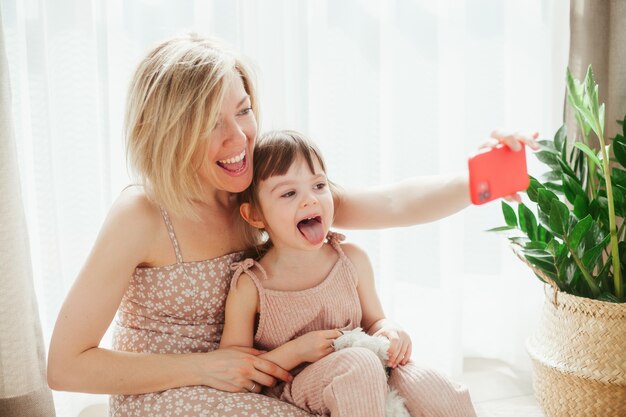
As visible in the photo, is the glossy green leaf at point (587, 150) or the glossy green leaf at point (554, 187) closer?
the glossy green leaf at point (587, 150)

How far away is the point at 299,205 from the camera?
4.64ft

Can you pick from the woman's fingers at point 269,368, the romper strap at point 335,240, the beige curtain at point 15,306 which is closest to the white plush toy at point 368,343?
the woman's fingers at point 269,368

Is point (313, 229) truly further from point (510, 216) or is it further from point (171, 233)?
point (510, 216)

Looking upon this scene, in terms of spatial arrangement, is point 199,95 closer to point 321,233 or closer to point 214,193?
point 214,193

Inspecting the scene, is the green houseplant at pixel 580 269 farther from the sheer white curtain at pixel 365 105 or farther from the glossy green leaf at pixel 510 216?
the sheer white curtain at pixel 365 105

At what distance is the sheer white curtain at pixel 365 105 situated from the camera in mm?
1779

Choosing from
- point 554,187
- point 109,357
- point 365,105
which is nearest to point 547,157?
point 554,187

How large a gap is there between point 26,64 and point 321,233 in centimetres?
91

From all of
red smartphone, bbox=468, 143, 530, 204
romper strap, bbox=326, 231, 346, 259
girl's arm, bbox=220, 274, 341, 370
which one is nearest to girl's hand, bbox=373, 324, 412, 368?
girl's arm, bbox=220, 274, 341, 370

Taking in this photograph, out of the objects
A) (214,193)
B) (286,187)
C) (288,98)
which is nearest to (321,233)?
(286,187)

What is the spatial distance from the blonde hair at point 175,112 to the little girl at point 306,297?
0.15m

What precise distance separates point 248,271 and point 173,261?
0.53 ft

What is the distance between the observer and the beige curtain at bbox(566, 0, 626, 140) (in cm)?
186

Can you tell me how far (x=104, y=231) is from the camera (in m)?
1.41
